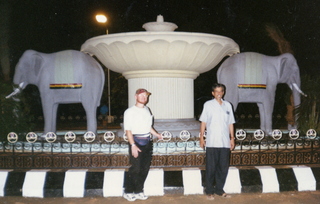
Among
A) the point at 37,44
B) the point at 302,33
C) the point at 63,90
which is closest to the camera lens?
the point at 63,90

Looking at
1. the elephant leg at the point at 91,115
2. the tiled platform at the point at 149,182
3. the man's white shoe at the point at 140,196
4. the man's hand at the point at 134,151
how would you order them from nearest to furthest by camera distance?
the man's hand at the point at 134,151 < the man's white shoe at the point at 140,196 < the tiled platform at the point at 149,182 < the elephant leg at the point at 91,115

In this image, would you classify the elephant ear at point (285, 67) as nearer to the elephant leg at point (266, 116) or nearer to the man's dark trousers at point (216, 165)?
the elephant leg at point (266, 116)

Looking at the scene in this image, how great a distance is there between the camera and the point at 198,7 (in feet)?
51.1

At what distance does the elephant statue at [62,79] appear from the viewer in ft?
18.9

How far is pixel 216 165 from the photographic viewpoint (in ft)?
13.1

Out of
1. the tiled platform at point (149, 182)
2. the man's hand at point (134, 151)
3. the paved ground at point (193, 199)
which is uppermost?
the man's hand at point (134, 151)

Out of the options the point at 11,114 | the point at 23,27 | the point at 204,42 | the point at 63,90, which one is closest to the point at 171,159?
the point at 204,42

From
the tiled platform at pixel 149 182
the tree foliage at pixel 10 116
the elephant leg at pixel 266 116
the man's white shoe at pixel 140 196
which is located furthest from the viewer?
the elephant leg at pixel 266 116

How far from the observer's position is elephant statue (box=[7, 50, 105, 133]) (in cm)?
575

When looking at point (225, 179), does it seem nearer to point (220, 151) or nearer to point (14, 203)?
point (220, 151)


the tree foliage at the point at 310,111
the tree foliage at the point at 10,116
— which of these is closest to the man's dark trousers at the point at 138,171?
the tree foliage at the point at 10,116

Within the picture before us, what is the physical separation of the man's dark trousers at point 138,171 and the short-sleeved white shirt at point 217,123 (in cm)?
80

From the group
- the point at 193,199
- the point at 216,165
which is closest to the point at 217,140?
the point at 216,165

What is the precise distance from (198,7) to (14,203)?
13.8m
